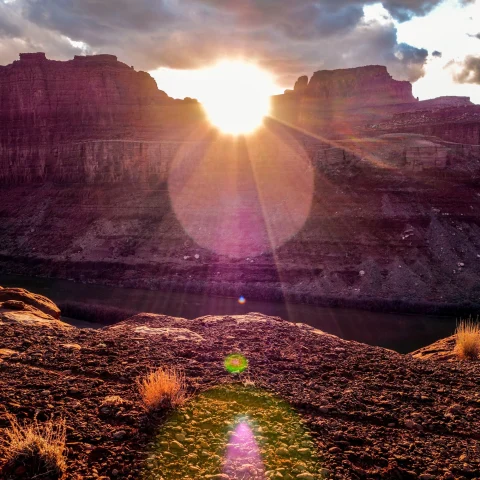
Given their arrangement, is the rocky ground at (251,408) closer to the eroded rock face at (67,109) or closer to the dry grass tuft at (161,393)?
the dry grass tuft at (161,393)

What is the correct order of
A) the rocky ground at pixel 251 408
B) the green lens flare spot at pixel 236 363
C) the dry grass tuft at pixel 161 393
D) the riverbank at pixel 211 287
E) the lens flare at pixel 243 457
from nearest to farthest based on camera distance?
1. the lens flare at pixel 243 457
2. the rocky ground at pixel 251 408
3. the dry grass tuft at pixel 161 393
4. the green lens flare spot at pixel 236 363
5. the riverbank at pixel 211 287

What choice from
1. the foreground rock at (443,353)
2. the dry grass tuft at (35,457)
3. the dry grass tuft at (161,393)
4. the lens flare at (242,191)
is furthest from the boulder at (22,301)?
the lens flare at (242,191)

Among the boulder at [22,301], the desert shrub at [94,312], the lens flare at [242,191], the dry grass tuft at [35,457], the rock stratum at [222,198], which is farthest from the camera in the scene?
the lens flare at [242,191]

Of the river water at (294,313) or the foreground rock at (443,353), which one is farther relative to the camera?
the river water at (294,313)

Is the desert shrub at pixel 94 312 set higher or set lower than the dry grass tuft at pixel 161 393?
lower

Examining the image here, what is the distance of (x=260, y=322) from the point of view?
44.3 ft

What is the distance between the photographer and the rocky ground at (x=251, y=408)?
5.21m

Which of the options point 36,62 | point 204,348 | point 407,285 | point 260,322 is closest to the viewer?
point 204,348

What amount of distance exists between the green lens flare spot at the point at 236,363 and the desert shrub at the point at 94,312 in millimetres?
17055

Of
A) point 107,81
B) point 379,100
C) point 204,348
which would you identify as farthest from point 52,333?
point 379,100

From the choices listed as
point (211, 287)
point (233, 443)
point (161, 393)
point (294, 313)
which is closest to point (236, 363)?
point (161, 393)

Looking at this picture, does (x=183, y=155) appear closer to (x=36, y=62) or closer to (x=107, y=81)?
(x=107, y=81)

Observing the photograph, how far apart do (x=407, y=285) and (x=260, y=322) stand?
17226 mm

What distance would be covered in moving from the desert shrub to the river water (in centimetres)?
90
